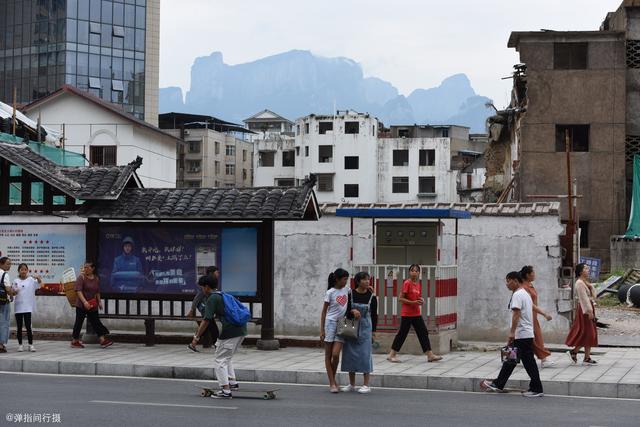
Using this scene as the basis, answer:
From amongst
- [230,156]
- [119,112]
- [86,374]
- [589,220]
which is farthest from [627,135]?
[230,156]

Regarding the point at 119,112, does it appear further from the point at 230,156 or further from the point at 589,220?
the point at 230,156

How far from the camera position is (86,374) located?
16.1 m

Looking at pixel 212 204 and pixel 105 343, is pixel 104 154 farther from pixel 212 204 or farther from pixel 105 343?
pixel 212 204

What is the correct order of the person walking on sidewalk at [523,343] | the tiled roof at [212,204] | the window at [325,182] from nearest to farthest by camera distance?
the person walking on sidewalk at [523,343]
the tiled roof at [212,204]
the window at [325,182]

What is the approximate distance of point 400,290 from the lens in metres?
18.1

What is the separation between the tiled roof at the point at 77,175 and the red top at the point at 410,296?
5.84 meters

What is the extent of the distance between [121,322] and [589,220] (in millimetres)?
31156

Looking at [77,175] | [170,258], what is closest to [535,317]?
[170,258]

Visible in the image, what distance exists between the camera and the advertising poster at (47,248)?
2003 cm

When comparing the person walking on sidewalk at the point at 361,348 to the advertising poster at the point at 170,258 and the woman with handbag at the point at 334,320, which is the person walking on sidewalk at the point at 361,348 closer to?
the woman with handbag at the point at 334,320

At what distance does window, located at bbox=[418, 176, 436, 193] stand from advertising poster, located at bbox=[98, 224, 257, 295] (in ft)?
242

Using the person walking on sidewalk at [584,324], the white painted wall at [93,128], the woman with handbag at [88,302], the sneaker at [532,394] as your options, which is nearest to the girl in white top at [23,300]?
the woman with handbag at [88,302]

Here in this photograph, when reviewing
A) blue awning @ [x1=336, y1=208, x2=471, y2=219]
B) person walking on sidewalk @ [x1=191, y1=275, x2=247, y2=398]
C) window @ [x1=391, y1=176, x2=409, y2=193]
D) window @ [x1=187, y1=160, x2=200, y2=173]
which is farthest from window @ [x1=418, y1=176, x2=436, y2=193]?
person walking on sidewalk @ [x1=191, y1=275, x2=247, y2=398]

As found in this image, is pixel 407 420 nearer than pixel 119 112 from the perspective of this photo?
Yes
